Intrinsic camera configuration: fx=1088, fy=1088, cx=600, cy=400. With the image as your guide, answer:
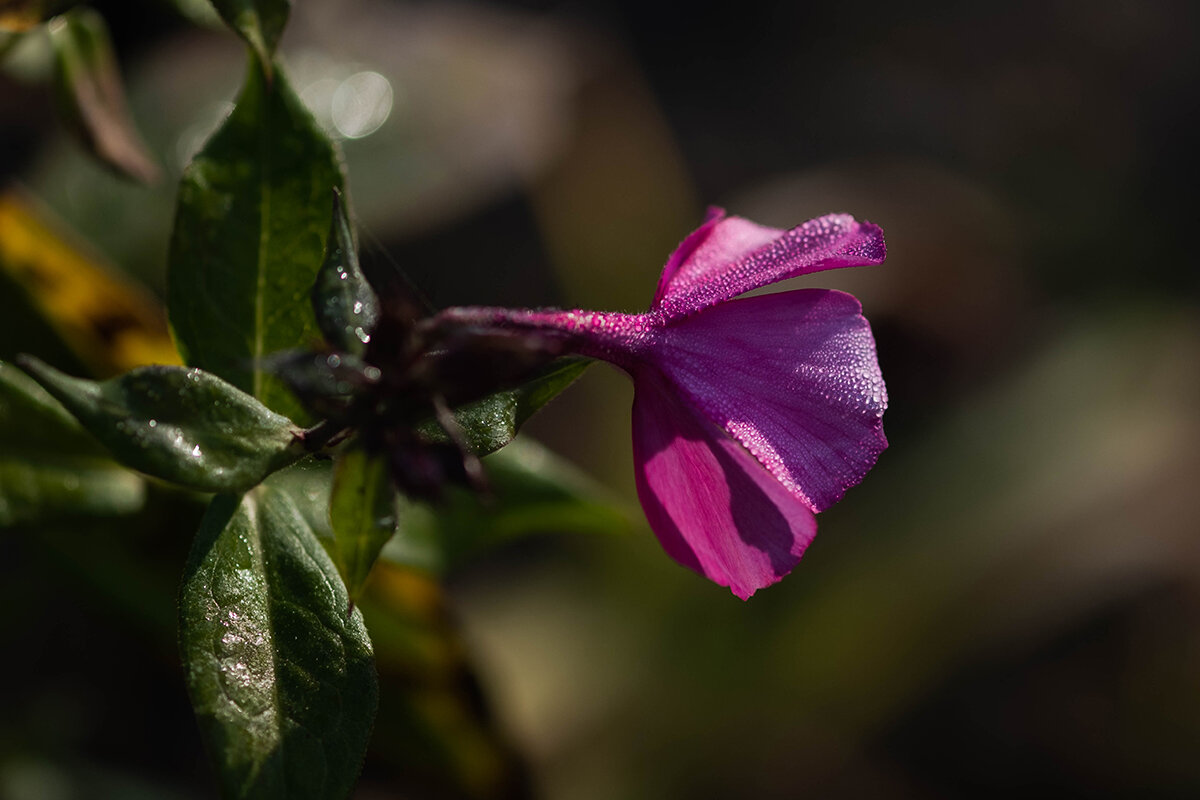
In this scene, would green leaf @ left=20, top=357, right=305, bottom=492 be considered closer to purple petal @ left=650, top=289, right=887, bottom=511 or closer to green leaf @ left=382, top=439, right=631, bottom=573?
purple petal @ left=650, top=289, right=887, bottom=511

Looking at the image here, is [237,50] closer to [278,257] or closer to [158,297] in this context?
[158,297]

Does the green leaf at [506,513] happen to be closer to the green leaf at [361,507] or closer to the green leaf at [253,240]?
the green leaf at [253,240]

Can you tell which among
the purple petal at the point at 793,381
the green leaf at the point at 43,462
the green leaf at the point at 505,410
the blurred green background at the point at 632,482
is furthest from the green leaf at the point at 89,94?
the purple petal at the point at 793,381

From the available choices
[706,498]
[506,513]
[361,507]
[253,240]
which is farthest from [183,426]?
[506,513]

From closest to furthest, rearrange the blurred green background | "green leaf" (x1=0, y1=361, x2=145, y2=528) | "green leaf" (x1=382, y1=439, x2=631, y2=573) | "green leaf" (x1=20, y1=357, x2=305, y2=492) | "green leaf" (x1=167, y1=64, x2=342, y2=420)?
1. "green leaf" (x1=20, y1=357, x2=305, y2=492)
2. "green leaf" (x1=167, y1=64, x2=342, y2=420)
3. "green leaf" (x1=0, y1=361, x2=145, y2=528)
4. "green leaf" (x1=382, y1=439, x2=631, y2=573)
5. the blurred green background

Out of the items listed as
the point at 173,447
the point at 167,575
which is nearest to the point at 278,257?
the point at 173,447

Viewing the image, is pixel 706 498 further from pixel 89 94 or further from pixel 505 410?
pixel 89 94

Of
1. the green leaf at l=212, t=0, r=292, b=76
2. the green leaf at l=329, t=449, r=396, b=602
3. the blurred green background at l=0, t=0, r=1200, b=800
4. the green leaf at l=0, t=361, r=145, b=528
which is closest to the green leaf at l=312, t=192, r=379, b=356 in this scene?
the green leaf at l=329, t=449, r=396, b=602
